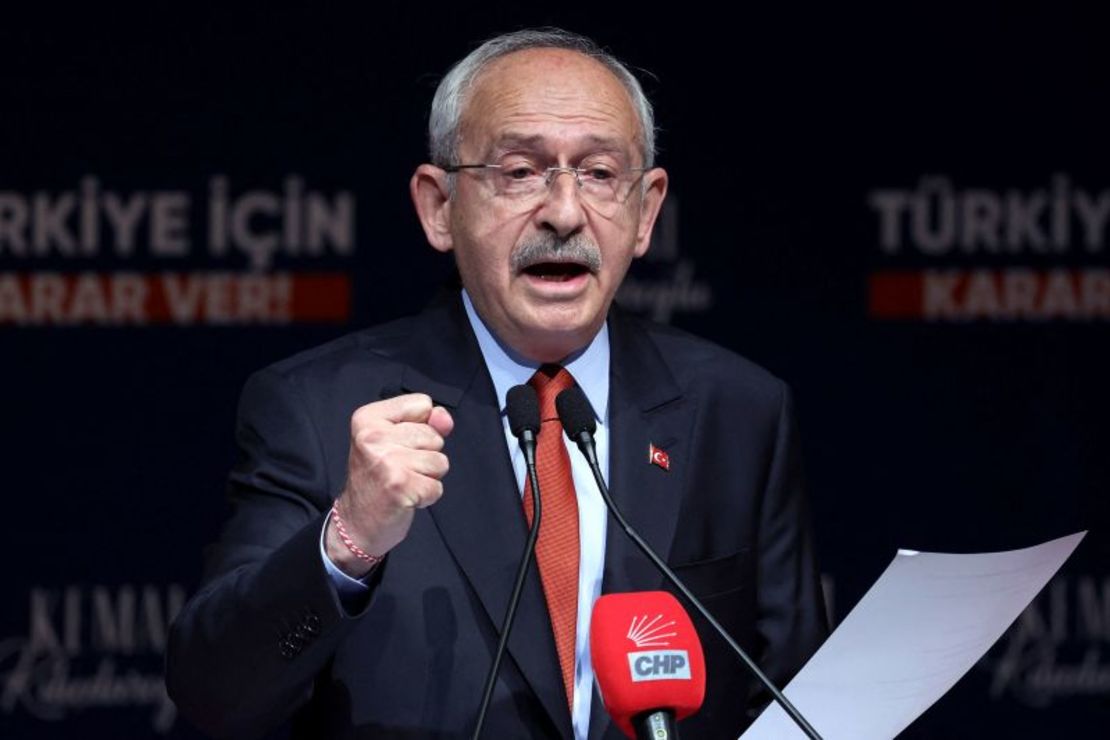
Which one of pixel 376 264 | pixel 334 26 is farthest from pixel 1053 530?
pixel 334 26

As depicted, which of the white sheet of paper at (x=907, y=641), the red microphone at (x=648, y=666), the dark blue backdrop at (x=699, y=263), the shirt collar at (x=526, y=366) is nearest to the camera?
the red microphone at (x=648, y=666)

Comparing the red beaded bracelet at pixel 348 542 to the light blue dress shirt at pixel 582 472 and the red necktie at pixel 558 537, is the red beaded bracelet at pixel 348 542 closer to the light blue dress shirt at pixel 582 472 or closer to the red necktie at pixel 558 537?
the light blue dress shirt at pixel 582 472

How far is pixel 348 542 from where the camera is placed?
192 cm

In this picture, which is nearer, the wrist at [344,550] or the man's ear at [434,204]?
the wrist at [344,550]

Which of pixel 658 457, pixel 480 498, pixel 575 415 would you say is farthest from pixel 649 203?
pixel 575 415

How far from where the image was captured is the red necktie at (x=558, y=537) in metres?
2.17

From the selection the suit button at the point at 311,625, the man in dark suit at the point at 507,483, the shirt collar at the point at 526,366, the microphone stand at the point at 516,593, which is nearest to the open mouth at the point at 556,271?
the man in dark suit at the point at 507,483

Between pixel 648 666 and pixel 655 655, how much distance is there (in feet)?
0.04

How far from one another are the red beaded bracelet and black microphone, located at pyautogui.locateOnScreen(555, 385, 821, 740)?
22 centimetres

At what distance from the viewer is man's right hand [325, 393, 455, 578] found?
1809mm

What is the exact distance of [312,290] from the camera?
4027mm

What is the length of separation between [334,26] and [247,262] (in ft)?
1.63

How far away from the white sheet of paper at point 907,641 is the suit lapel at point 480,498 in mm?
269

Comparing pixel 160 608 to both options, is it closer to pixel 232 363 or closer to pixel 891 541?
pixel 232 363
